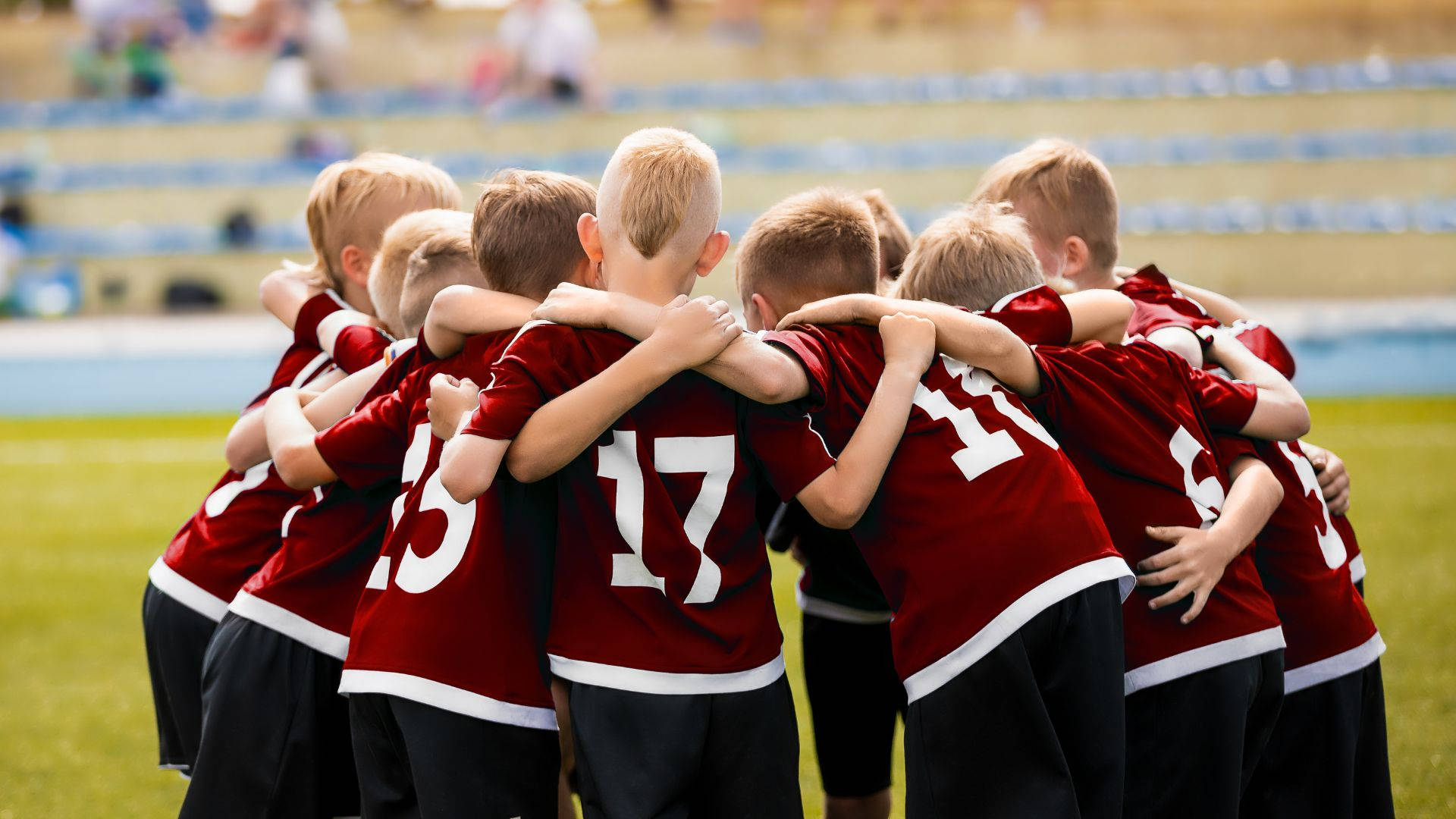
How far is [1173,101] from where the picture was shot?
13.7 metres

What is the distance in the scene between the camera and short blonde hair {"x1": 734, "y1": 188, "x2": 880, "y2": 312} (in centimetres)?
239

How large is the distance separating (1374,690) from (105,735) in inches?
137

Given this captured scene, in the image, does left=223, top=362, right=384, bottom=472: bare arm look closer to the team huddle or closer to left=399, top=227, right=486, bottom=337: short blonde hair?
the team huddle

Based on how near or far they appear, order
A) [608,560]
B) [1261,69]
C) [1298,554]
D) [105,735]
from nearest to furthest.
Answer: [608,560], [1298,554], [105,735], [1261,69]

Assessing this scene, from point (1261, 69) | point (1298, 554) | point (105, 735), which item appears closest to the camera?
point (1298, 554)

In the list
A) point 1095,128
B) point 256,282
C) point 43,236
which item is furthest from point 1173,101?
point 43,236

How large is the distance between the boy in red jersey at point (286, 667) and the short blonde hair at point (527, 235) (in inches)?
9.6

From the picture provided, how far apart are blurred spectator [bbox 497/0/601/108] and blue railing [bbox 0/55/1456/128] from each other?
0.74ft

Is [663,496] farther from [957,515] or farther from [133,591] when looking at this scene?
[133,591]

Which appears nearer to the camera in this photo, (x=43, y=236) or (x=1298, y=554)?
(x=1298, y=554)

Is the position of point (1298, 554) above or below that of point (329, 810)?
above

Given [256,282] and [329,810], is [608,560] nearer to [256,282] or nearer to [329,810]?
[329,810]

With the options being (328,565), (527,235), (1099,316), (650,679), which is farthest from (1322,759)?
(328,565)

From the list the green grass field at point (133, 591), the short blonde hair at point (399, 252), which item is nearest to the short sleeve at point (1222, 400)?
the short blonde hair at point (399, 252)
